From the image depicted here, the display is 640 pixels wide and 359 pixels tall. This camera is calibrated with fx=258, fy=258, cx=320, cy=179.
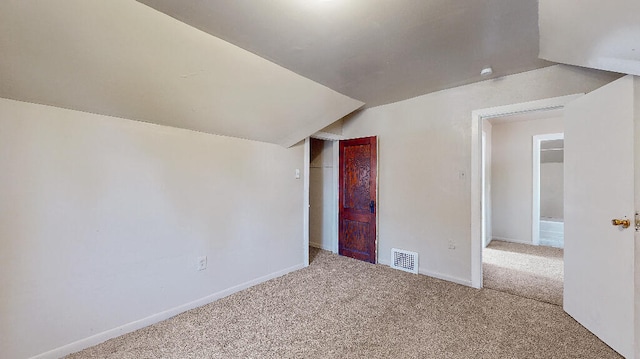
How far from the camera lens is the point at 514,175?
5.11m

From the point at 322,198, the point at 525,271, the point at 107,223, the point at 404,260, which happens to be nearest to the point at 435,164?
the point at 404,260

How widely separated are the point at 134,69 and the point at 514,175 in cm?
614

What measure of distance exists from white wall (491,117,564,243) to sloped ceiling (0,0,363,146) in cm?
459

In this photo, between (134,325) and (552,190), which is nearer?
(134,325)

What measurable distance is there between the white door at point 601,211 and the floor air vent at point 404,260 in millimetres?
1424

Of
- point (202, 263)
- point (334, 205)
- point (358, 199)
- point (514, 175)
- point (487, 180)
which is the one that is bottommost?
point (202, 263)

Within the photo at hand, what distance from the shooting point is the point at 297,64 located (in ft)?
7.34

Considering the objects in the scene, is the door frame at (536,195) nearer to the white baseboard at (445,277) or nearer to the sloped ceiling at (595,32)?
the white baseboard at (445,277)

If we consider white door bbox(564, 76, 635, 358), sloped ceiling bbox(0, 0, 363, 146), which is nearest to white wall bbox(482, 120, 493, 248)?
white door bbox(564, 76, 635, 358)

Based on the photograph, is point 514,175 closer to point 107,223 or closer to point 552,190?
point 552,190

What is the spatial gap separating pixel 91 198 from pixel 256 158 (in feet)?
5.02

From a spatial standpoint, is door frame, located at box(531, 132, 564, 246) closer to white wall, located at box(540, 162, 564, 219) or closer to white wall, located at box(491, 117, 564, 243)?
white wall, located at box(491, 117, 564, 243)

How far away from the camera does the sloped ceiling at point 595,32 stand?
1.39 m

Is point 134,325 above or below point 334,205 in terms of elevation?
below
